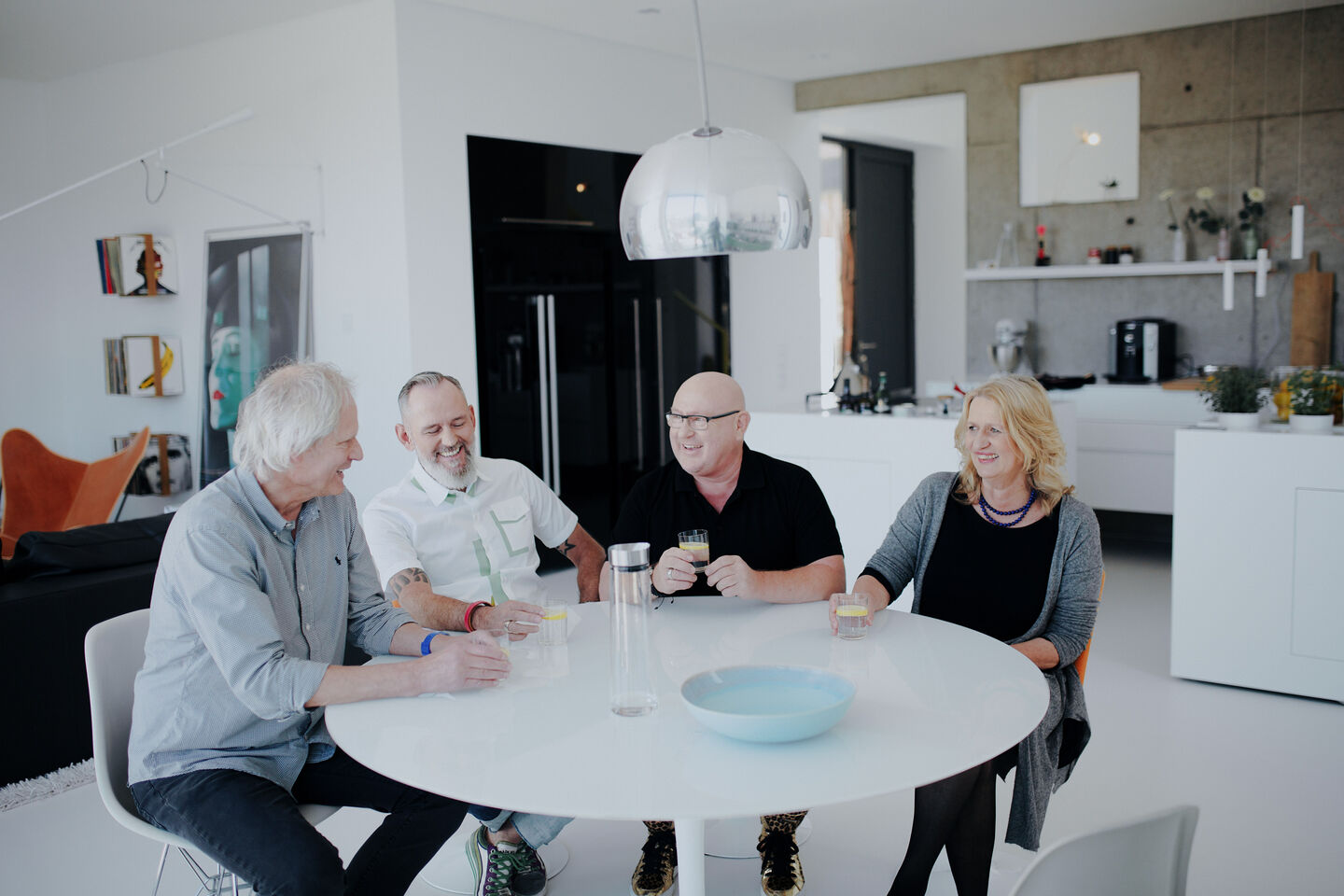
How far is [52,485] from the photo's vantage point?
Answer: 18.9 ft

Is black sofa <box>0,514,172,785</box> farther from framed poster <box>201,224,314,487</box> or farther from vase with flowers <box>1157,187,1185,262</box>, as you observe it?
vase with flowers <box>1157,187,1185,262</box>

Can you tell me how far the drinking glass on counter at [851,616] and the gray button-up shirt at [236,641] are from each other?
3.24ft

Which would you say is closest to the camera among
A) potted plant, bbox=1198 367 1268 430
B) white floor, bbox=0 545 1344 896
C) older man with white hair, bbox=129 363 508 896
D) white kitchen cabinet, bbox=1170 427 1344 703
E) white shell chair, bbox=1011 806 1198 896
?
white shell chair, bbox=1011 806 1198 896

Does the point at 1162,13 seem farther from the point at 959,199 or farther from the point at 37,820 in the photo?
the point at 37,820

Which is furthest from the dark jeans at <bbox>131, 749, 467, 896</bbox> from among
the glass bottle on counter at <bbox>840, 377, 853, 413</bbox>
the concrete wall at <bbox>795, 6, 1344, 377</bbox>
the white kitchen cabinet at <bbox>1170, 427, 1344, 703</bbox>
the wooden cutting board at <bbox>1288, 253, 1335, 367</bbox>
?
the concrete wall at <bbox>795, 6, 1344, 377</bbox>

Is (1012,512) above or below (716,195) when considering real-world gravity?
below

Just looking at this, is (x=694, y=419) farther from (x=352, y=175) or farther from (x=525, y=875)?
(x=352, y=175)

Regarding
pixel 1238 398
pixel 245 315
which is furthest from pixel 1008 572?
pixel 245 315

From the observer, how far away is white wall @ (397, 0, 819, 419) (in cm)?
507

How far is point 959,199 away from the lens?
368 inches

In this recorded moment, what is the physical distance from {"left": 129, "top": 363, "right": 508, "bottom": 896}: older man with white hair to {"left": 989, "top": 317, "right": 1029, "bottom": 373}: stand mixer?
557cm

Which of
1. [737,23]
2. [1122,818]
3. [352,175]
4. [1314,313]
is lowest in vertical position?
[1122,818]

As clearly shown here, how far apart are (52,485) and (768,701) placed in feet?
16.9

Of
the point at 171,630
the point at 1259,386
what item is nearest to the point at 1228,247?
the point at 1259,386
